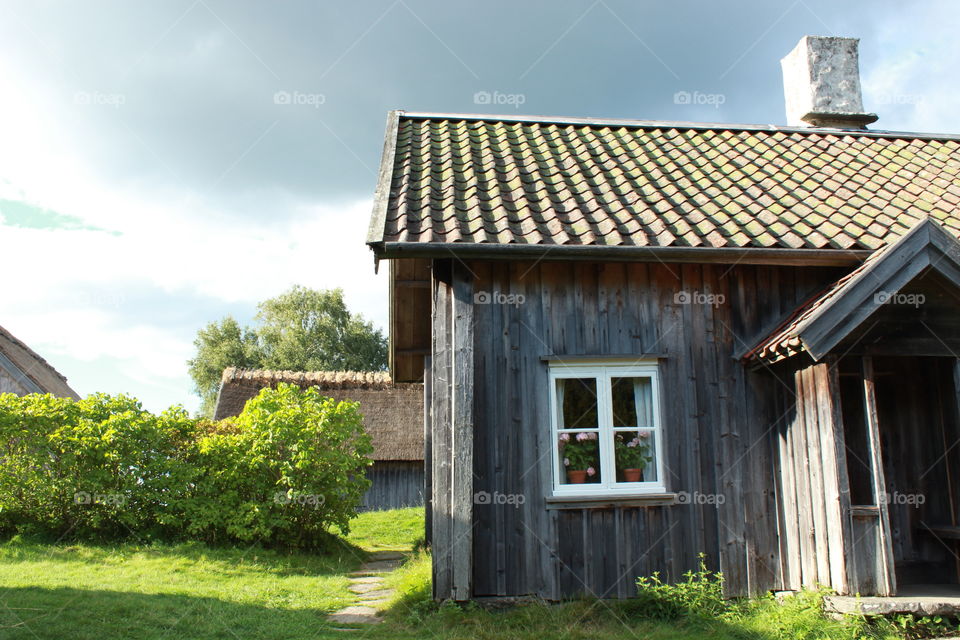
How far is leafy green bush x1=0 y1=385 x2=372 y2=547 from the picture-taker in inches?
411

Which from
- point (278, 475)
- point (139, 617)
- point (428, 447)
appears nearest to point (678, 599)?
point (139, 617)

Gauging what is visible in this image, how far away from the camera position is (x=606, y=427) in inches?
271

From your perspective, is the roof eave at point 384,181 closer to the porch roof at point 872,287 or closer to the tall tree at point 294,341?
the porch roof at point 872,287

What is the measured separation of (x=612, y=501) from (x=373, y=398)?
47.6 ft

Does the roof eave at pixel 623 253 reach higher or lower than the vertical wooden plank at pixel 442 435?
higher

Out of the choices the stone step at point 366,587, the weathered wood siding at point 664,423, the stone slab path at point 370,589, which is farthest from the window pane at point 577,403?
the stone step at point 366,587

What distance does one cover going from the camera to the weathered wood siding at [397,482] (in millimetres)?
19516

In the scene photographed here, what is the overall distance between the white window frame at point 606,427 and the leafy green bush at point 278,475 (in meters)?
5.31

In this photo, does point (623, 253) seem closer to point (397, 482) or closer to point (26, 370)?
point (26, 370)

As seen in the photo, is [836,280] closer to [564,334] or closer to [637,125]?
[564,334]

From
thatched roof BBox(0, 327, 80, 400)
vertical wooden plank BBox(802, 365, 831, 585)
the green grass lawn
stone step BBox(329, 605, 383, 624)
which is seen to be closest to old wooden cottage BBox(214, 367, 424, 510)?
thatched roof BBox(0, 327, 80, 400)

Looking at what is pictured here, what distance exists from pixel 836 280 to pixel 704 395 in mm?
2017

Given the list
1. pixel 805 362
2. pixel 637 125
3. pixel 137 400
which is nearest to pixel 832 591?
pixel 805 362

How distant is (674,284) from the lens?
7402mm
